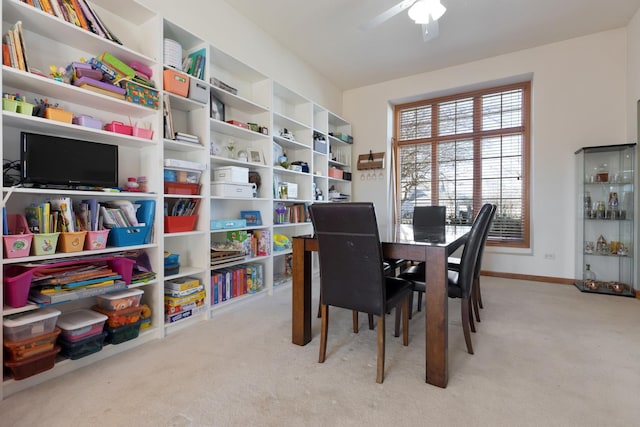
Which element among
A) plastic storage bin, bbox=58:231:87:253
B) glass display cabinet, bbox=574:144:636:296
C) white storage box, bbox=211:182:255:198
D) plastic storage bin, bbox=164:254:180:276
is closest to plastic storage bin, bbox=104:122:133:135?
plastic storage bin, bbox=58:231:87:253

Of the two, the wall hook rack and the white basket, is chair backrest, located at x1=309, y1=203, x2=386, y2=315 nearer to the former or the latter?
the white basket

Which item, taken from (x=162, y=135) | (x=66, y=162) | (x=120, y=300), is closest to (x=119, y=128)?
(x=162, y=135)

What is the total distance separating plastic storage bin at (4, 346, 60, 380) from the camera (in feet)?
5.10

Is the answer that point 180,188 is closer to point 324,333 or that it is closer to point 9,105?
point 9,105

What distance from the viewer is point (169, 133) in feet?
7.68

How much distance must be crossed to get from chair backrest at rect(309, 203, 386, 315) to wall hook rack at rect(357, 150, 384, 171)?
11.0 ft

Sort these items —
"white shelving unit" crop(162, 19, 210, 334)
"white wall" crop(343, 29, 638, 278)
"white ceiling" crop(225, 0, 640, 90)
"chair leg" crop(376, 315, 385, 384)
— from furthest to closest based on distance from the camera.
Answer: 1. "white wall" crop(343, 29, 638, 278)
2. "white ceiling" crop(225, 0, 640, 90)
3. "white shelving unit" crop(162, 19, 210, 334)
4. "chair leg" crop(376, 315, 385, 384)

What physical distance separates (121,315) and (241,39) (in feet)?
9.26

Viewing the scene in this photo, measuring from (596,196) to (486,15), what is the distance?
2.41m

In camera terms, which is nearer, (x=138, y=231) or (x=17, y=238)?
(x=17, y=238)

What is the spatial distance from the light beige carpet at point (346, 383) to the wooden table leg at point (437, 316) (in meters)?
0.08

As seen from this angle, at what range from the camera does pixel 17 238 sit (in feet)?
5.24

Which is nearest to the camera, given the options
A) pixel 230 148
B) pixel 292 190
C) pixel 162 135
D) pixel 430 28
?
pixel 162 135

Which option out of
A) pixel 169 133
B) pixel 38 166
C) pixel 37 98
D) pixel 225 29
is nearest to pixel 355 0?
pixel 225 29
